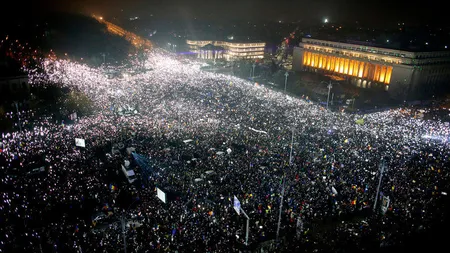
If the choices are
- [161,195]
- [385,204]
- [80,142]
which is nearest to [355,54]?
[385,204]

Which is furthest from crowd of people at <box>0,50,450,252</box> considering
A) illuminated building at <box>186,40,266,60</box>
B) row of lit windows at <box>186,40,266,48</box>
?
row of lit windows at <box>186,40,266,48</box>

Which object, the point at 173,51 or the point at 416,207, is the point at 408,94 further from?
the point at 173,51

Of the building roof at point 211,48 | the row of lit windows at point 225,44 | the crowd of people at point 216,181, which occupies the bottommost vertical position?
the crowd of people at point 216,181

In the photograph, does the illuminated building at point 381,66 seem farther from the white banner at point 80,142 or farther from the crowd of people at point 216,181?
the white banner at point 80,142

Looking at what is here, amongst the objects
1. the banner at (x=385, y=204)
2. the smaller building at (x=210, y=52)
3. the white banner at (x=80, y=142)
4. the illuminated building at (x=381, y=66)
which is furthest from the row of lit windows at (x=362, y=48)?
the white banner at (x=80, y=142)

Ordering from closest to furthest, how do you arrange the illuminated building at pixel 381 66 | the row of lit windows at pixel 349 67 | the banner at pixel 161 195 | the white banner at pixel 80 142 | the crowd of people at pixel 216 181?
the crowd of people at pixel 216 181, the banner at pixel 161 195, the white banner at pixel 80 142, the illuminated building at pixel 381 66, the row of lit windows at pixel 349 67

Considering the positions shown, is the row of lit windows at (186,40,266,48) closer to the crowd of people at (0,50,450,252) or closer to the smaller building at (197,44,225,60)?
the smaller building at (197,44,225,60)
